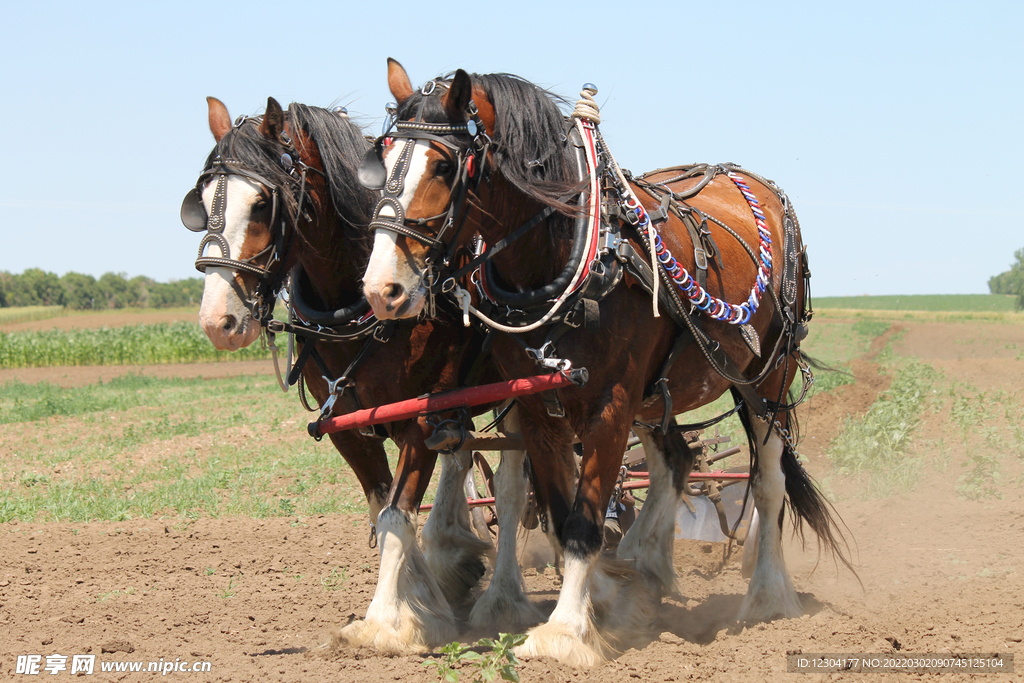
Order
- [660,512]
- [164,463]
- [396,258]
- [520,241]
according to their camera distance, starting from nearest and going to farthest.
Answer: [396,258], [520,241], [660,512], [164,463]

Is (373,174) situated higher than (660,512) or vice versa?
(373,174)

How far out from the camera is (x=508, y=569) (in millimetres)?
4312

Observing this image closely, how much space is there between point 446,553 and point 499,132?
2422 mm

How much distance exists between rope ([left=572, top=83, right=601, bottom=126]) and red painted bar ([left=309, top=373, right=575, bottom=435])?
3.63 feet

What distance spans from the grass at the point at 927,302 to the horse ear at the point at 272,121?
240 ft

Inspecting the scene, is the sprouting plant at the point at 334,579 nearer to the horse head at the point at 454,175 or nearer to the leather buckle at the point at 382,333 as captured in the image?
the leather buckle at the point at 382,333

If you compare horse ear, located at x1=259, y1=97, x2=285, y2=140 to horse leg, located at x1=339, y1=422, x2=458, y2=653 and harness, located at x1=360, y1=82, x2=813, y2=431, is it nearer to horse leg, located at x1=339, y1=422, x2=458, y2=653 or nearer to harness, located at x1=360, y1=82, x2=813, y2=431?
harness, located at x1=360, y1=82, x2=813, y2=431

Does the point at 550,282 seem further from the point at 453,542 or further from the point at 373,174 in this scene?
the point at 453,542

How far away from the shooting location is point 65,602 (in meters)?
4.45

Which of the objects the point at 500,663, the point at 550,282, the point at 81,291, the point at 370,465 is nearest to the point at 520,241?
the point at 550,282

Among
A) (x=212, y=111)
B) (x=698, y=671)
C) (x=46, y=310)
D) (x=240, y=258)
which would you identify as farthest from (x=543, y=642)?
(x=46, y=310)

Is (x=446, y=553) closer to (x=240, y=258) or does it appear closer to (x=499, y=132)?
(x=240, y=258)

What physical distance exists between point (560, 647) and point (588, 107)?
2114mm

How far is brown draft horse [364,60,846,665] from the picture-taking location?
2.98 metres
